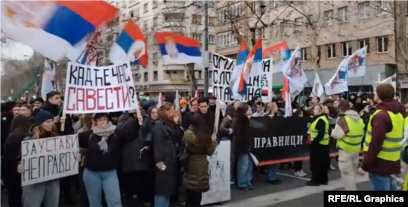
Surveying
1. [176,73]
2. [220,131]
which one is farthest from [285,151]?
[176,73]

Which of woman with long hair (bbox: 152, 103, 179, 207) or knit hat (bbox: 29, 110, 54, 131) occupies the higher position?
knit hat (bbox: 29, 110, 54, 131)

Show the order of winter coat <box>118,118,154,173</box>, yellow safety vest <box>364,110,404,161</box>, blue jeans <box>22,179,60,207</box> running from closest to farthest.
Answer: yellow safety vest <box>364,110,404,161</box>, blue jeans <box>22,179,60,207</box>, winter coat <box>118,118,154,173</box>

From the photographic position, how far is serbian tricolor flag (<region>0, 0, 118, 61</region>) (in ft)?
18.4

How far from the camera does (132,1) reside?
67.2 m

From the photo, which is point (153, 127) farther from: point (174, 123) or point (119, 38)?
point (119, 38)

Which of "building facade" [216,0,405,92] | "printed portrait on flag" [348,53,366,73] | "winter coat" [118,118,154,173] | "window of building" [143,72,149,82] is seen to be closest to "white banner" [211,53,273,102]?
"winter coat" [118,118,154,173]

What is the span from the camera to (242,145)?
8312mm

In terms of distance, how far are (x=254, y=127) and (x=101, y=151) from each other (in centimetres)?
407

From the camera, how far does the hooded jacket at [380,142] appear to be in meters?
4.82

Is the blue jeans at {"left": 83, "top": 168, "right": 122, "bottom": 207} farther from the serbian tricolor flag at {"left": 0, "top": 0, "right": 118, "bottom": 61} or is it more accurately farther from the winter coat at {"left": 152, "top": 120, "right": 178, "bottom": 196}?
the serbian tricolor flag at {"left": 0, "top": 0, "right": 118, "bottom": 61}

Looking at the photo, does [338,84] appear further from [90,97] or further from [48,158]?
[48,158]

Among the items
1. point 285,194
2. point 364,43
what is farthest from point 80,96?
point 364,43

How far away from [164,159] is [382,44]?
3142 centimetres

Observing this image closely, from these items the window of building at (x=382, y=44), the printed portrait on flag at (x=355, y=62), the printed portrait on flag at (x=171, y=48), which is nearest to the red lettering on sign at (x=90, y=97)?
the printed portrait on flag at (x=171, y=48)
